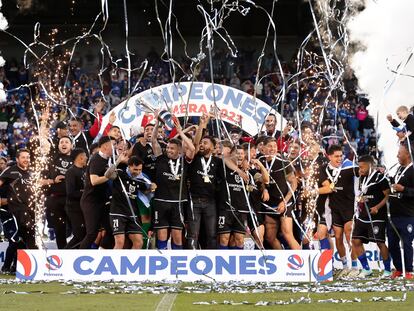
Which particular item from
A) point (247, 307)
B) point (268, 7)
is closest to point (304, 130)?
point (247, 307)

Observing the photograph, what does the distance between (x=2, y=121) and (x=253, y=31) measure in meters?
10.8

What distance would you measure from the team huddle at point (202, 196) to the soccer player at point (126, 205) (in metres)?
0.02

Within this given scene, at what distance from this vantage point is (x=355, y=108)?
29.3 m

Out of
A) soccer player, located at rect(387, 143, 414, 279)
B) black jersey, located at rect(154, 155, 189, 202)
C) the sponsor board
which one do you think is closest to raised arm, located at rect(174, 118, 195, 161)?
black jersey, located at rect(154, 155, 189, 202)

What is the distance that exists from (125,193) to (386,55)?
4294 millimetres

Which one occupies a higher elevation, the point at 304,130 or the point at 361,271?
the point at 304,130

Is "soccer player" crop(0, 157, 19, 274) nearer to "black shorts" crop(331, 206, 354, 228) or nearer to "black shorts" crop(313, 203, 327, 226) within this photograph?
"black shorts" crop(313, 203, 327, 226)

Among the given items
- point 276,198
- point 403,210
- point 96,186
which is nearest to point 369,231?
point 403,210

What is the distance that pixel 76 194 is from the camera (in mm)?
15922

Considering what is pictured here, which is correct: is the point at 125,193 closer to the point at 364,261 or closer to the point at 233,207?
the point at 233,207

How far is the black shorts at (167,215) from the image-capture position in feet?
50.6

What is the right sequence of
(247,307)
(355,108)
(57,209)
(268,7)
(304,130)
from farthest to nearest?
(268,7) < (355,108) < (304,130) < (57,209) < (247,307)

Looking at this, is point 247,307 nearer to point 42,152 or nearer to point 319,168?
point 319,168

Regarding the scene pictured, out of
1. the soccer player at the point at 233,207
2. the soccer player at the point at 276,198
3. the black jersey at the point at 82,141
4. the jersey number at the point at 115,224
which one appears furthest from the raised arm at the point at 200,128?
the black jersey at the point at 82,141
